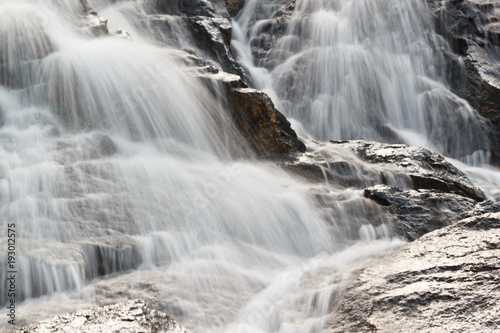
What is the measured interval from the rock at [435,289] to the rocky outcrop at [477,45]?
656 centimetres

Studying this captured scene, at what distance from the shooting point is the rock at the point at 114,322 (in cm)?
309

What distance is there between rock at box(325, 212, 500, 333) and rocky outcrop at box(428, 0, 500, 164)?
6.56 meters

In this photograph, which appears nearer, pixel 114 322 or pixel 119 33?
pixel 114 322

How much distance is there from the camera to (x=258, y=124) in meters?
7.28

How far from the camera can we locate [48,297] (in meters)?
4.11

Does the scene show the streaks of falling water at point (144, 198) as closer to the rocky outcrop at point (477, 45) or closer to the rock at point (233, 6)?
the rock at point (233, 6)

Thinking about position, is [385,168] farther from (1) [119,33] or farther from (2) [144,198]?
(1) [119,33]

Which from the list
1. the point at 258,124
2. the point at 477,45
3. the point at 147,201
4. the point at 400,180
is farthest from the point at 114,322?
the point at 477,45

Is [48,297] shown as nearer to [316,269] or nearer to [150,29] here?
[316,269]

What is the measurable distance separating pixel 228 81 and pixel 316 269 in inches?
130

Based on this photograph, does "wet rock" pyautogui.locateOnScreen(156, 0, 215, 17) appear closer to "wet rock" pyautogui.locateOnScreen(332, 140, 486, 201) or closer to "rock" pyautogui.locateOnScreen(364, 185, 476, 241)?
"wet rock" pyautogui.locateOnScreen(332, 140, 486, 201)

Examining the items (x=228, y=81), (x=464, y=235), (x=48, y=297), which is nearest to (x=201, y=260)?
(x=48, y=297)

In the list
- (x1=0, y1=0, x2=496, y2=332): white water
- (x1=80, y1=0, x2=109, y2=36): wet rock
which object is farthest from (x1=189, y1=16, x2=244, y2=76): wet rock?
(x1=80, y1=0, x2=109, y2=36): wet rock

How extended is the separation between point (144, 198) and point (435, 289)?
3017 mm
